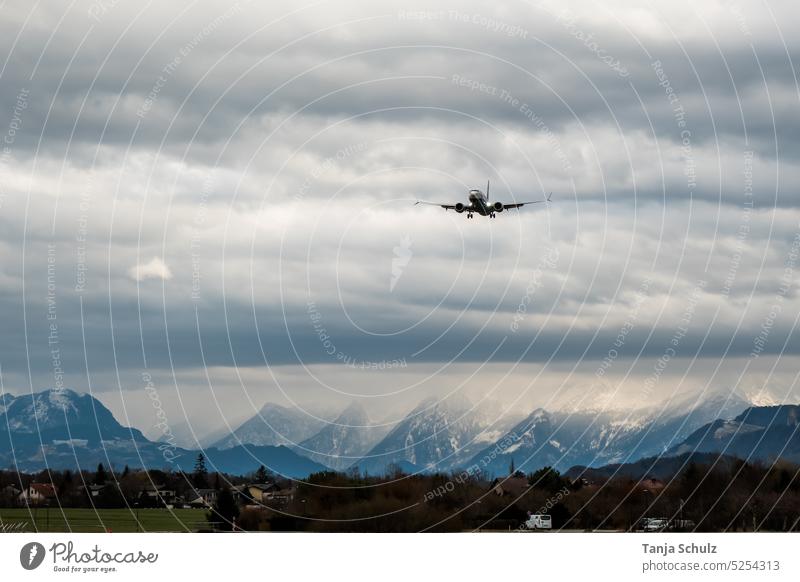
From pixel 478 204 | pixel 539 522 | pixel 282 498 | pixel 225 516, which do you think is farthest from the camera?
pixel 282 498

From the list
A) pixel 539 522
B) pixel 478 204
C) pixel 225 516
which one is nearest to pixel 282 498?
pixel 225 516

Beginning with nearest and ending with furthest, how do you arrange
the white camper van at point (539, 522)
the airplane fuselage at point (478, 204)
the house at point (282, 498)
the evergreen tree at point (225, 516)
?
the airplane fuselage at point (478, 204) < the evergreen tree at point (225, 516) < the white camper van at point (539, 522) < the house at point (282, 498)

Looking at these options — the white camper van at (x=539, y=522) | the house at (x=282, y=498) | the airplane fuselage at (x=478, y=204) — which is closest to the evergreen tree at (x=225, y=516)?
the house at (x=282, y=498)

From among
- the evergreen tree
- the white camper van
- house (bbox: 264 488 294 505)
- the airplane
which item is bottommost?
the white camper van

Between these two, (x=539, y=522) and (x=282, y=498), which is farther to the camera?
(x=282, y=498)

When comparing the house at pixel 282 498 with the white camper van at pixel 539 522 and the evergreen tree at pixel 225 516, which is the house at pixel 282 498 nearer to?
the evergreen tree at pixel 225 516

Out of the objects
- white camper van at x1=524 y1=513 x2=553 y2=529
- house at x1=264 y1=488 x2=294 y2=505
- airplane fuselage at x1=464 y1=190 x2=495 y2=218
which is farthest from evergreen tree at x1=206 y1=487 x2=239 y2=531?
airplane fuselage at x1=464 y1=190 x2=495 y2=218

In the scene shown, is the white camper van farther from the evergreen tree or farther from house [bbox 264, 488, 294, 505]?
the evergreen tree

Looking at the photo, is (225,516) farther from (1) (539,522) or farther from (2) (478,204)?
(2) (478,204)
